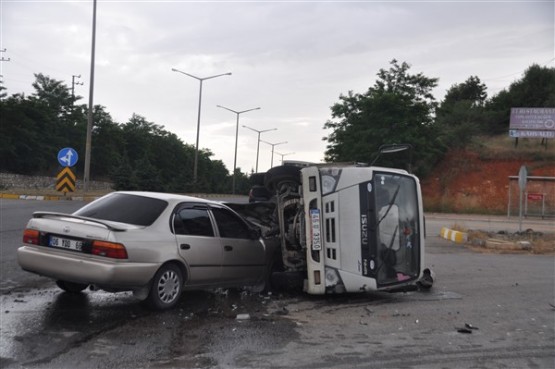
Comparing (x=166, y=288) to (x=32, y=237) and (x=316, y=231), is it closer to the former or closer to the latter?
(x=32, y=237)

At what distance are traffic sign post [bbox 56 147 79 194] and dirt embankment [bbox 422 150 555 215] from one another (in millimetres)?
29765

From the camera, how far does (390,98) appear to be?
3700cm

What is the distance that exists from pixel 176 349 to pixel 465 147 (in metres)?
49.1

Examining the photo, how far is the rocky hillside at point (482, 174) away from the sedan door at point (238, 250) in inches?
1456

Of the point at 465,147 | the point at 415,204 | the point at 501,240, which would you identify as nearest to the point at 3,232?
the point at 415,204

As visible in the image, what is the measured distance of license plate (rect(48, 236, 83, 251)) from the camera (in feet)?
18.9

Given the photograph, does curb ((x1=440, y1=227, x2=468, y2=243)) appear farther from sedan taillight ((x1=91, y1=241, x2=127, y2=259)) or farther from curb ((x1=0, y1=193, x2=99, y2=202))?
curb ((x1=0, y1=193, x2=99, y2=202))

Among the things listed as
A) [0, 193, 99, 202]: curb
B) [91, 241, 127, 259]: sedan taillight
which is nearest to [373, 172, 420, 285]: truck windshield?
[91, 241, 127, 259]: sedan taillight

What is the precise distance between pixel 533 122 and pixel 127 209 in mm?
39477

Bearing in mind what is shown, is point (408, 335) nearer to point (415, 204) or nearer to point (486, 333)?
point (486, 333)

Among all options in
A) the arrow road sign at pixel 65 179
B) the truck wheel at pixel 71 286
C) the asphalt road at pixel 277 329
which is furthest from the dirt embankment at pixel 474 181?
the truck wheel at pixel 71 286

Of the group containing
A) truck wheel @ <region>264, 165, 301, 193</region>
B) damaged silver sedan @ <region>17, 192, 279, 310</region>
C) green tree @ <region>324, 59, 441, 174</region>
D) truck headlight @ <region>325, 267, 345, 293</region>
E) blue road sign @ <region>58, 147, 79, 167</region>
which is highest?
green tree @ <region>324, 59, 441, 174</region>

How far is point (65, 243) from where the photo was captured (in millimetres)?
5836

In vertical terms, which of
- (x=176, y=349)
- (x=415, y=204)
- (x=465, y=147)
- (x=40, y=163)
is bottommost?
(x=176, y=349)
